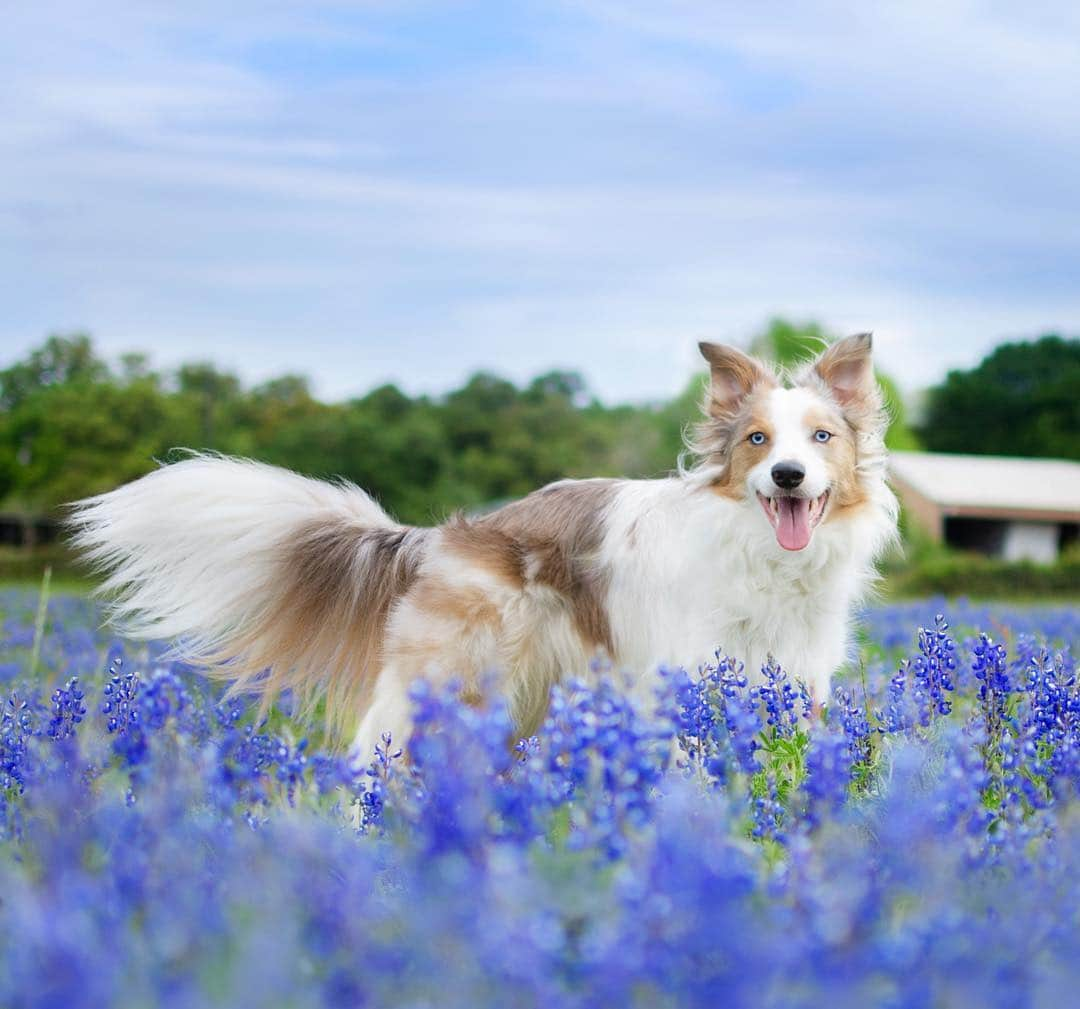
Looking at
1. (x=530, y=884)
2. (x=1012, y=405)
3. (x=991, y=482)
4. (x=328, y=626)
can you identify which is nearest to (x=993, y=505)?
(x=991, y=482)

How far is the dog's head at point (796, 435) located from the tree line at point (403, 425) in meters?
30.3

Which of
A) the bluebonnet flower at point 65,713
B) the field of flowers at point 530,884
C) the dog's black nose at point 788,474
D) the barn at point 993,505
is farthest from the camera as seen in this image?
the barn at point 993,505

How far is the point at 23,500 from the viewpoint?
44.7m

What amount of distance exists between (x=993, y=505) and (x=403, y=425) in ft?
85.7

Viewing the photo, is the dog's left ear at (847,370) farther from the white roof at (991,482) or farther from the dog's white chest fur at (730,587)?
the white roof at (991,482)

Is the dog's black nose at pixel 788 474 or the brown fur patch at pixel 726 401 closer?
the dog's black nose at pixel 788 474

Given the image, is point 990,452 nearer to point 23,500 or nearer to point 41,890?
point 23,500

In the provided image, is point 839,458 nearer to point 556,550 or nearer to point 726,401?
point 726,401

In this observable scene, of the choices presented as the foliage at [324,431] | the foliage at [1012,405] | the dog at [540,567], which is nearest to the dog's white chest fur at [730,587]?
the dog at [540,567]

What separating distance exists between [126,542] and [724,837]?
3.86 meters

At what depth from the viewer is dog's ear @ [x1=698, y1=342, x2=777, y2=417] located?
5.64 meters

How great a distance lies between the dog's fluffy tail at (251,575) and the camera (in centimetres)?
541

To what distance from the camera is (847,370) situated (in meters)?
5.72

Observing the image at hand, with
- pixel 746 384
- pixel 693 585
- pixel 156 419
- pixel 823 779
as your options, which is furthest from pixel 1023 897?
pixel 156 419
